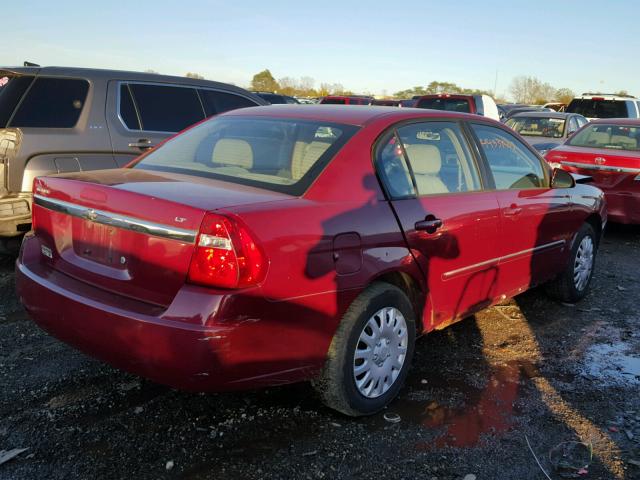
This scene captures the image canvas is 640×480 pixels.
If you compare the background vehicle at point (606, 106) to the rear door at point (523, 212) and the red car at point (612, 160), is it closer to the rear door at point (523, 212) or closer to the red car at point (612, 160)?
the red car at point (612, 160)

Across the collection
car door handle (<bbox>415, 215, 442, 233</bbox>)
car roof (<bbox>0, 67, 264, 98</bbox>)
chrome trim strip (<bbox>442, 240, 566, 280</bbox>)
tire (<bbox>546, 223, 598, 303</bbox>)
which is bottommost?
tire (<bbox>546, 223, 598, 303</bbox>)

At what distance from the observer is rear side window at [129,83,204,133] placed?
6.02m

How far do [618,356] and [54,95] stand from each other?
5082 mm

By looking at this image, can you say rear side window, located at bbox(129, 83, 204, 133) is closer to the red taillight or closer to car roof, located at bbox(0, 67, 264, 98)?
car roof, located at bbox(0, 67, 264, 98)

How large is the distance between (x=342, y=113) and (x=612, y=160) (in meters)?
5.51

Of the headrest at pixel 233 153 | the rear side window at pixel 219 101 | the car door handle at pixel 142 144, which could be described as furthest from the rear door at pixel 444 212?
the rear side window at pixel 219 101

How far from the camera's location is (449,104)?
13.5 m

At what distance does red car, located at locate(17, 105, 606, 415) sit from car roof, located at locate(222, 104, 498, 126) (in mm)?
14

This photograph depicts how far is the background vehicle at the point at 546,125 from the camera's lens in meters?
12.2

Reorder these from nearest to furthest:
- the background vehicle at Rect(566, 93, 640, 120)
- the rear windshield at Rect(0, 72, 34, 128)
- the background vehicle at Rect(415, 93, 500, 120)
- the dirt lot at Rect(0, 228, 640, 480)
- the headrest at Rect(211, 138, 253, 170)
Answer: the dirt lot at Rect(0, 228, 640, 480) → the headrest at Rect(211, 138, 253, 170) → the rear windshield at Rect(0, 72, 34, 128) → the background vehicle at Rect(415, 93, 500, 120) → the background vehicle at Rect(566, 93, 640, 120)

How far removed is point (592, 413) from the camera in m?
3.39

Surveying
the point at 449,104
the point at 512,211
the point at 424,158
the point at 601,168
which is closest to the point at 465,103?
the point at 449,104

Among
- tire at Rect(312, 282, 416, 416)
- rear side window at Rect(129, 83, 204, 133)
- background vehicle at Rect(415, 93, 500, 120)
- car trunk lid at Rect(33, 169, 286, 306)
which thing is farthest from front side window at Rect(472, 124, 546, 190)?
background vehicle at Rect(415, 93, 500, 120)

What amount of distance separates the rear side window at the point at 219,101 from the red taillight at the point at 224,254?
4.38 meters
